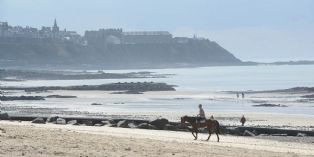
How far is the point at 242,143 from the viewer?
78.6 feet

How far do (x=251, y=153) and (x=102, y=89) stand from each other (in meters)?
76.6

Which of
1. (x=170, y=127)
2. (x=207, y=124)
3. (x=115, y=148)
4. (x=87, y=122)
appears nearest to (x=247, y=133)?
(x=170, y=127)

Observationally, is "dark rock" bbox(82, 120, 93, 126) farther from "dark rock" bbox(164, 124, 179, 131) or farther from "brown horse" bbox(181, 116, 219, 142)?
"brown horse" bbox(181, 116, 219, 142)

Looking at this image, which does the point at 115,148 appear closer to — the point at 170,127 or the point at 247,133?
the point at 170,127

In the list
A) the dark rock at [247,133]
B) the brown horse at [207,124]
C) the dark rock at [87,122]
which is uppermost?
the brown horse at [207,124]

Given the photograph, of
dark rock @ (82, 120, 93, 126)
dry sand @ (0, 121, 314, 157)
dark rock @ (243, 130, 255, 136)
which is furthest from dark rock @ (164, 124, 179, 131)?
dry sand @ (0, 121, 314, 157)

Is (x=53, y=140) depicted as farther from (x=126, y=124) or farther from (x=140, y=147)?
(x=126, y=124)

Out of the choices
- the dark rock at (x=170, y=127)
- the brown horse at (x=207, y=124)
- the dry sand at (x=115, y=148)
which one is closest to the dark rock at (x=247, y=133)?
the dark rock at (x=170, y=127)

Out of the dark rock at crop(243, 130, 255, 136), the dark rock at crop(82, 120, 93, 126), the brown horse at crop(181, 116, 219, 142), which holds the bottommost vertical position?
the dark rock at crop(243, 130, 255, 136)

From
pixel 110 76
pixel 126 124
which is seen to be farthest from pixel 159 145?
pixel 110 76

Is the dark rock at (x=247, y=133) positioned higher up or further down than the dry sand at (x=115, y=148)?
further down

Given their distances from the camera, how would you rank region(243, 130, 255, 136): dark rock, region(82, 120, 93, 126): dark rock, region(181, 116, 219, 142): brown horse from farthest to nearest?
region(82, 120, 93, 126): dark rock < region(243, 130, 255, 136): dark rock < region(181, 116, 219, 142): brown horse

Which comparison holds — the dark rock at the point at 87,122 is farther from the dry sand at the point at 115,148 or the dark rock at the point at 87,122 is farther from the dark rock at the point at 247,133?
the dry sand at the point at 115,148

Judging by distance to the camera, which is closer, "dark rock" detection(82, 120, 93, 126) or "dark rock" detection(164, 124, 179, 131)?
"dark rock" detection(164, 124, 179, 131)
